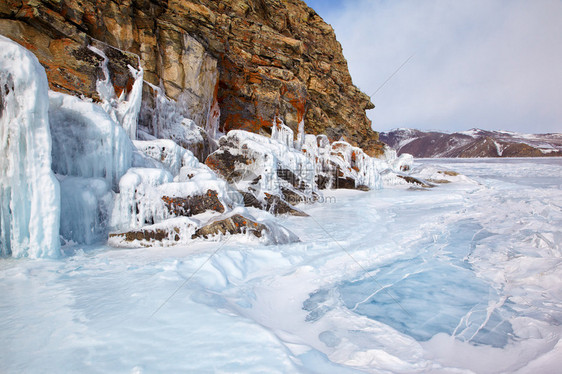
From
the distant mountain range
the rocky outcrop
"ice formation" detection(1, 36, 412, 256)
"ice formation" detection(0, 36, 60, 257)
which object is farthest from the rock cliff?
the distant mountain range

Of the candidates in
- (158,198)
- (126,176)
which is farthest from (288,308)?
(126,176)

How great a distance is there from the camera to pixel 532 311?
234 cm

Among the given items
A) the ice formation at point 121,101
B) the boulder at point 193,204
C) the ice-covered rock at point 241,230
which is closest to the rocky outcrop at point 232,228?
the ice-covered rock at point 241,230

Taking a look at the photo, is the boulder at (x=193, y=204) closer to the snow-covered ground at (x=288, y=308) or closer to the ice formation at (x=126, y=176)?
the ice formation at (x=126, y=176)

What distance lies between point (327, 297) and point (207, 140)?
412 inches

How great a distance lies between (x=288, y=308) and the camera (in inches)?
101

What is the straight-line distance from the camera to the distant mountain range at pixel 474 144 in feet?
247

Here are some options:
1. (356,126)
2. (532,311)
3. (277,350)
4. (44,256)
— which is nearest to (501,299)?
(532,311)

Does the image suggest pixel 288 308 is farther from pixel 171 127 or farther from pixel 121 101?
pixel 171 127

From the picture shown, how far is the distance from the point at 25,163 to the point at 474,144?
387 feet

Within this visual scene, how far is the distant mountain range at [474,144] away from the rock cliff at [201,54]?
271 ft

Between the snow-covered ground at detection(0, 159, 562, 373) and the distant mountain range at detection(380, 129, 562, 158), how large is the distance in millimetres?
96520

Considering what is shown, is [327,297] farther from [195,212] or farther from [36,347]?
[195,212]

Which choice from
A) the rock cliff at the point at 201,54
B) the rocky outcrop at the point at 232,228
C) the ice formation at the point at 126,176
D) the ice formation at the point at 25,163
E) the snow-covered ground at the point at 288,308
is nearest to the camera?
the snow-covered ground at the point at 288,308
